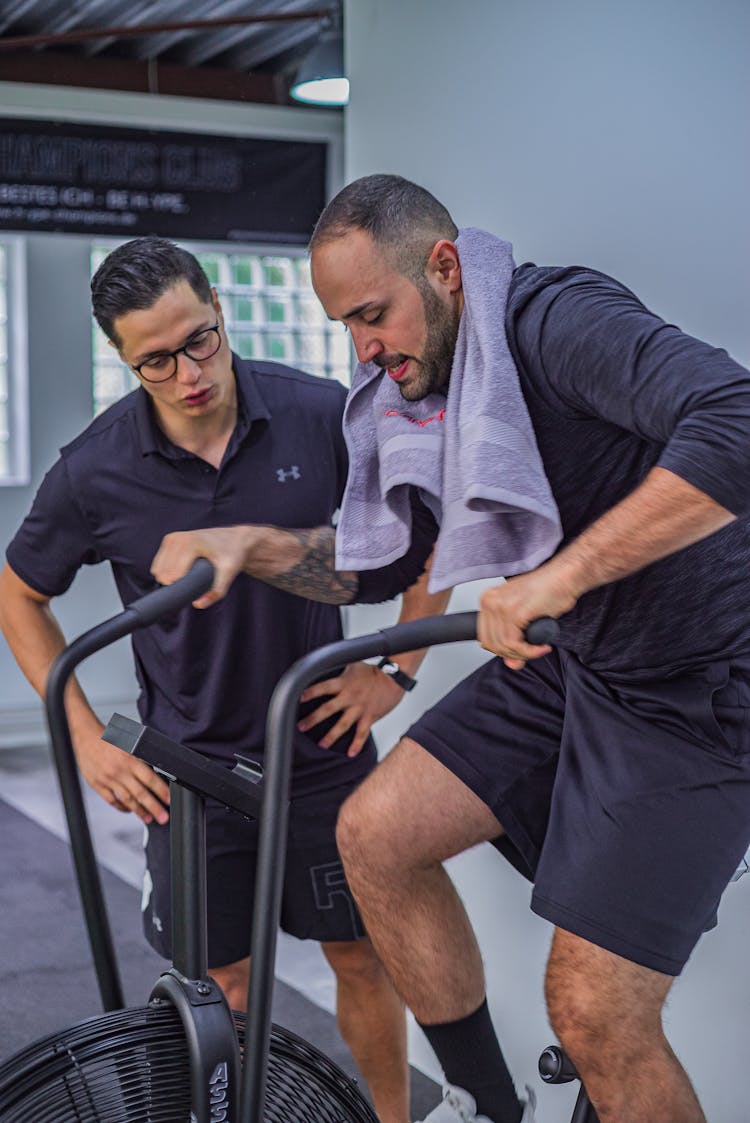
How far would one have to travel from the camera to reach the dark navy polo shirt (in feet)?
7.33

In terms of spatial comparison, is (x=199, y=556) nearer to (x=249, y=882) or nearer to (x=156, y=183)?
(x=249, y=882)

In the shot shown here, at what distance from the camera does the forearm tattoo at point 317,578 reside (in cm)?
201

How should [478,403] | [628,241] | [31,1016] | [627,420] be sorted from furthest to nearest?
[31,1016]
[628,241]
[478,403]
[627,420]

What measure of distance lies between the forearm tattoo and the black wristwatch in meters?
0.34

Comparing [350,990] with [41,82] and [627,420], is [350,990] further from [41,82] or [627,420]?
[41,82]

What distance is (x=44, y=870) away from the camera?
4.59 meters

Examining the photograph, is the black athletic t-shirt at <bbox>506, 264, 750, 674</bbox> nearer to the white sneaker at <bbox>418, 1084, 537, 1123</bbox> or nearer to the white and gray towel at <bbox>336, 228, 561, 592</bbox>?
the white and gray towel at <bbox>336, 228, 561, 592</bbox>

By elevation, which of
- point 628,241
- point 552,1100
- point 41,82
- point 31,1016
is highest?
point 41,82

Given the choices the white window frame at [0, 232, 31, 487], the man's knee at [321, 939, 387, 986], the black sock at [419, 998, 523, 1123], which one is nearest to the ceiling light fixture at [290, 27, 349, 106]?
the white window frame at [0, 232, 31, 487]

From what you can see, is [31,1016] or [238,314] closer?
[31,1016]

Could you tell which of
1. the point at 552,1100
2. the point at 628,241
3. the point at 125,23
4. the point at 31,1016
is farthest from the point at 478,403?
the point at 125,23

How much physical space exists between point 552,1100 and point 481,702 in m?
0.97

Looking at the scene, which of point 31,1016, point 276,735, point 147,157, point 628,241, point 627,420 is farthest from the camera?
point 147,157

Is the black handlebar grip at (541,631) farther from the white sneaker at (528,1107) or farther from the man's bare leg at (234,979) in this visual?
the man's bare leg at (234,979)
